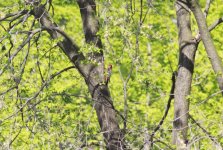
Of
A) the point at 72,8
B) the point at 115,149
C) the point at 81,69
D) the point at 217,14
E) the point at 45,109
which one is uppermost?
the point at 72,8

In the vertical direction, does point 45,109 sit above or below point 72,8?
below

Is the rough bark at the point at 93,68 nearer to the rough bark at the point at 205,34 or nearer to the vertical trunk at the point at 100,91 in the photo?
the vertical trunk at the point at 100,91

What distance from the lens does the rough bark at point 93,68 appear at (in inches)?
268

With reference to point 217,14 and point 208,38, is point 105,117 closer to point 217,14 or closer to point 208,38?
point 208,38

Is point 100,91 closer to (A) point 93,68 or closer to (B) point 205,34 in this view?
(A) point 93,68

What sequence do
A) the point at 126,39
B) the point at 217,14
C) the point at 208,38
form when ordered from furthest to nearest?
1. the point at 217,14
2. the point at 126,39
3. the point at 208,38

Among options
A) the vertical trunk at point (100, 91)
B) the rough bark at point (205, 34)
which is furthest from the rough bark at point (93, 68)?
the rough bark at point (205, 34)

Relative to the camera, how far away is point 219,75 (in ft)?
17.5

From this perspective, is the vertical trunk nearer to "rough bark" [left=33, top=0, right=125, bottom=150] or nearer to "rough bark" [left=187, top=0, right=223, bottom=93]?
"rough bark" [left=33, top=0, right=125, bottom=150]

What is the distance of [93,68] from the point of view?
276 inches

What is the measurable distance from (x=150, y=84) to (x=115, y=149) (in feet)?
3.24

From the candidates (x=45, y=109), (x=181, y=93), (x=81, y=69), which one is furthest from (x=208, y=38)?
(x=45, y=109)

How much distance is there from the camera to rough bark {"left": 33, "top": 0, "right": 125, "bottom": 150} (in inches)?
268

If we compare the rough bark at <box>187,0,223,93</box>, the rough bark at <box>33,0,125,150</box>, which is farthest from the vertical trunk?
the rough bark at <box>187,0,223,93</box>
